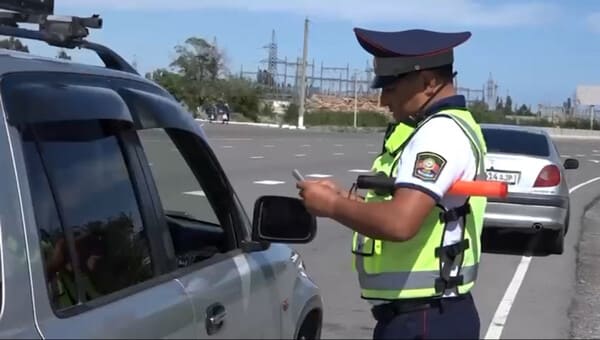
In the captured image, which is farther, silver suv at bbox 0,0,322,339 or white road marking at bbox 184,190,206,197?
white road marking at bbox 184,190,206,197

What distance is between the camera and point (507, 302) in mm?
9242

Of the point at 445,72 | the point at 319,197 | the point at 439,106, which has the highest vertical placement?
the point at 445,72

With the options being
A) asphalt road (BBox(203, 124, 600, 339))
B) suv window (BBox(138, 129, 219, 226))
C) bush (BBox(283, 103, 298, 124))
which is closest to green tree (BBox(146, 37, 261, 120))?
bush (BBox(283, 103, 298, 124))

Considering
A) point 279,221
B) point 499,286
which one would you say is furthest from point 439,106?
point 499,286

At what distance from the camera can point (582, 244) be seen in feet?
46.4

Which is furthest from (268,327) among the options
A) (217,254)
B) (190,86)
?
(190,86)

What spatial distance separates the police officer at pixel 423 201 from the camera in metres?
3.08

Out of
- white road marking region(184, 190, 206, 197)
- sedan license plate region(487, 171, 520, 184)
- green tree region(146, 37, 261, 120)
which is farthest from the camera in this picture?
green tree region(146, 37, 261, 120)

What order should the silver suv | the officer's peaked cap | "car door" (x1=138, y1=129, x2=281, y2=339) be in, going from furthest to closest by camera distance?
"car door" (x1=138, y1=129, x2=281, y2=339)
the officer's peaked cap
the silver suv

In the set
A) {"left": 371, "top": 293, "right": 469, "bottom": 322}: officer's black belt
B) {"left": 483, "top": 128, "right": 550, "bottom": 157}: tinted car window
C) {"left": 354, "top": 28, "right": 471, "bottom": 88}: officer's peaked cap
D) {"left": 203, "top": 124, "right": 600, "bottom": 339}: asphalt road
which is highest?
{"left": 354, "top": 28, "right": 471, "bottom": 88}: officer's peaked cap

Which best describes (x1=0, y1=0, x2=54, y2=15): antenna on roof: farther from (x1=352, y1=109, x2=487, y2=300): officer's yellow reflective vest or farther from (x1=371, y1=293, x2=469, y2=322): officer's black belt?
(x1=371, y1=293, x2=469, y2=322): officer's black belt

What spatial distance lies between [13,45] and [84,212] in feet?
2.27

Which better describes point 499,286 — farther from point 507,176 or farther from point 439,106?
point 439,106

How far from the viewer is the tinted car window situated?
42.9 feet
